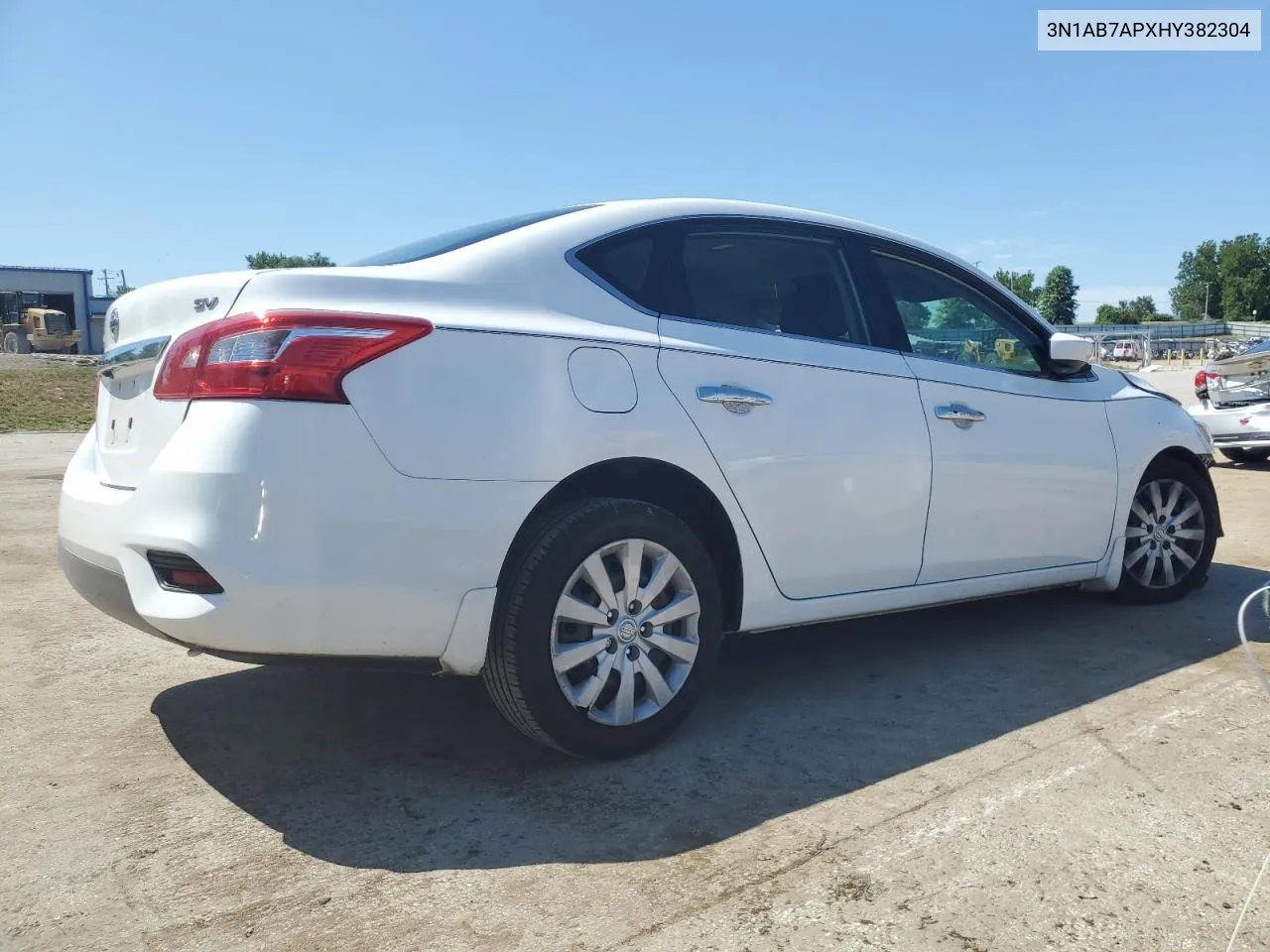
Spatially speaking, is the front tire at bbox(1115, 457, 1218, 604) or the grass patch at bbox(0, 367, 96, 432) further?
the grass patch at bbox(0, 367, 96, 432)

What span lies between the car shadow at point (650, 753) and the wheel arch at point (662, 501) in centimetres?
51

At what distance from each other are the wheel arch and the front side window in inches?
47.6

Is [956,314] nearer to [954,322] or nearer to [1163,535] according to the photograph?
[954,322]

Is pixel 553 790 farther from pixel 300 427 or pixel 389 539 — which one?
pixel 300 427

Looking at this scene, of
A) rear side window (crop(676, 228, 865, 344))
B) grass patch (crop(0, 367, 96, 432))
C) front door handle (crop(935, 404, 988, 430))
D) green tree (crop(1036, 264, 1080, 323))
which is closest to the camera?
rear side window (crop(676, 228, 865, 344))

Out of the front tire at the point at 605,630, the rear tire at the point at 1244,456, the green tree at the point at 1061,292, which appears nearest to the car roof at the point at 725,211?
the front tire at the point at 605,630

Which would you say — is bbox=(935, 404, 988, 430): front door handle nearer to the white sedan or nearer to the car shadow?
the white sedan

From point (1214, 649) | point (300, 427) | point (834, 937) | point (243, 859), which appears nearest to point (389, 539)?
point (300, 427)

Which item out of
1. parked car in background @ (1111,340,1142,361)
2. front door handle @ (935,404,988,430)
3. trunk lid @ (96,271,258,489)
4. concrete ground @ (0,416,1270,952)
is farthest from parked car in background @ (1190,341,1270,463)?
parked car in background @ (1111,340,1142,361)

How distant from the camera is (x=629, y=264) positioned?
130 inches

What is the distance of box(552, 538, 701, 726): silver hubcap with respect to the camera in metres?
2.98

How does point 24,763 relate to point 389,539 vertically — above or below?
below

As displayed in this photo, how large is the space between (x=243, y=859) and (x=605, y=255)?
1.95m

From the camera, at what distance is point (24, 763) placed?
3.13 m
